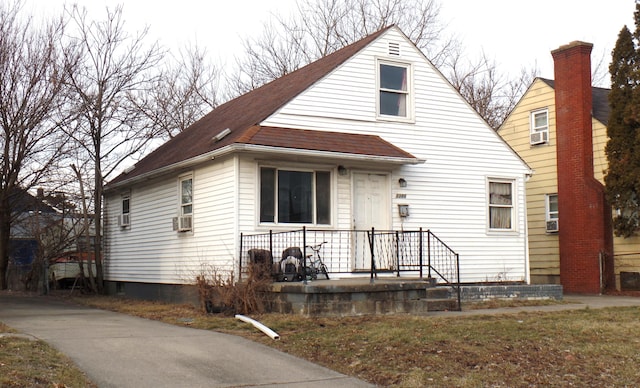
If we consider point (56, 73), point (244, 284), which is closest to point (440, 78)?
point (244, 284)

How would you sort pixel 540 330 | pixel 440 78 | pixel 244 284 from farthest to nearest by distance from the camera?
pixel 440 78 < pixel 244 284 < pixel 540 330

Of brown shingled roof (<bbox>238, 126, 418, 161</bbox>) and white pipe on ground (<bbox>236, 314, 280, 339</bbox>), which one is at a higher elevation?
brown shingled roof (<bbox>238, 126, 418, 161</bbox>)

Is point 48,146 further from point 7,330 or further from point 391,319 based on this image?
point 391,319

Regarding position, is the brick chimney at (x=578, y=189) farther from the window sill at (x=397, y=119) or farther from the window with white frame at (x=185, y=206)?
the window with white frame at (x=185, y=206)

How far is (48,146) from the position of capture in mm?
19500

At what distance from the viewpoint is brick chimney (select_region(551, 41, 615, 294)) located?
20.1m

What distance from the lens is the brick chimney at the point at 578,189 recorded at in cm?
2011

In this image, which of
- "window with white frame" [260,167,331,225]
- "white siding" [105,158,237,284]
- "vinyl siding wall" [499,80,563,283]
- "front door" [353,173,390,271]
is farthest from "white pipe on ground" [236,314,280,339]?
"vinyl siding wall" [499,80,563,283]

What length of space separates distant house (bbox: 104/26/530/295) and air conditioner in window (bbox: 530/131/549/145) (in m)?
4.86

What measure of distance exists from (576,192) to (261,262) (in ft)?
34.9

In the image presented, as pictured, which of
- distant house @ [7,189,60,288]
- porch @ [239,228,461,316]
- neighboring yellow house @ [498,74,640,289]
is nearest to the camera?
porch @ [239,228,461,316]

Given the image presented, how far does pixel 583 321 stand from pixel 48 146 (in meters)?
14.1

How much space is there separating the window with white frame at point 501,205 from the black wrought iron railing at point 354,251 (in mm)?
1719

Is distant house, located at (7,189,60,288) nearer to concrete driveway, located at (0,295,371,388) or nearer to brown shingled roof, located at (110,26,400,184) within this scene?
brown shingled roof, located at (110,26,400,184)
